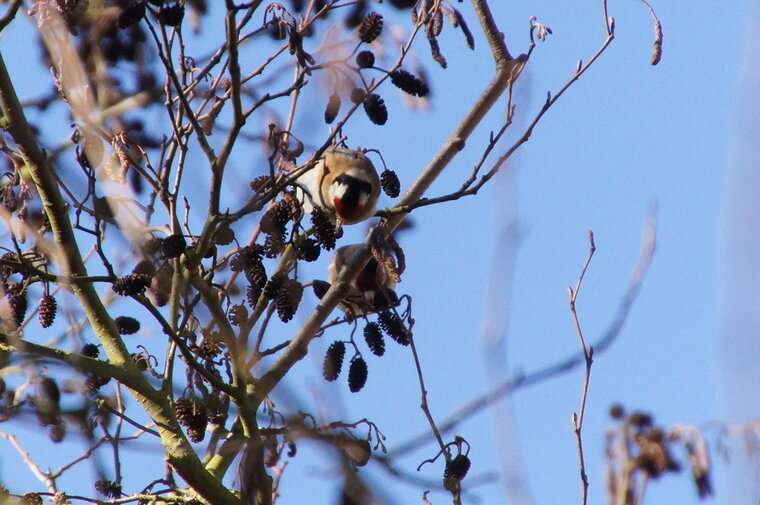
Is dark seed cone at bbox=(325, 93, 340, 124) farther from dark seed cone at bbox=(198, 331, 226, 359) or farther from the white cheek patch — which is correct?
the white cheek patch

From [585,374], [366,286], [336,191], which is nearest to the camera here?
[585,374]

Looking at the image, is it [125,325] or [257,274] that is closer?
[257,274]

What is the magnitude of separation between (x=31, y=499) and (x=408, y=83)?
1.38 meters

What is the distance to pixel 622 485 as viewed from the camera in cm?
232

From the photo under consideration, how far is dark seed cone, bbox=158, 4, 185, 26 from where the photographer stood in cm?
212

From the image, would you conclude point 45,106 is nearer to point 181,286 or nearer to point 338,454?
point 181,286

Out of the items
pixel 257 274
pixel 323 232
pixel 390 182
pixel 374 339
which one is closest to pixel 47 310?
pixel 257 274

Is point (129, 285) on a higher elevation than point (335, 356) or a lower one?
lower

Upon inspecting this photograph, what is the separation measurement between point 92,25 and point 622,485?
174cm

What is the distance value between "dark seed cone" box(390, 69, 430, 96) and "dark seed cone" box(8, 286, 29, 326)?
109cm

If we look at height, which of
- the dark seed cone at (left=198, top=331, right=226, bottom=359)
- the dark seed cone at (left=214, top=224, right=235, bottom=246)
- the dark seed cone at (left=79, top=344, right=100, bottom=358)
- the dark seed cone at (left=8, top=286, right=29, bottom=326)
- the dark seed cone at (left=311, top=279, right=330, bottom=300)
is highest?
the dark seed cone at (left=311, top=279, right=330, bottom=300)

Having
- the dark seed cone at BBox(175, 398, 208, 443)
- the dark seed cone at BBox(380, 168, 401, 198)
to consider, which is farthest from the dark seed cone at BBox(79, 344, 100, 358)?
the dark seed cone at BBox(380, 168, 401, 198)

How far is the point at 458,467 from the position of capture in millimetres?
2203

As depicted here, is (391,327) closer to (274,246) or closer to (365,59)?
(274,246)
